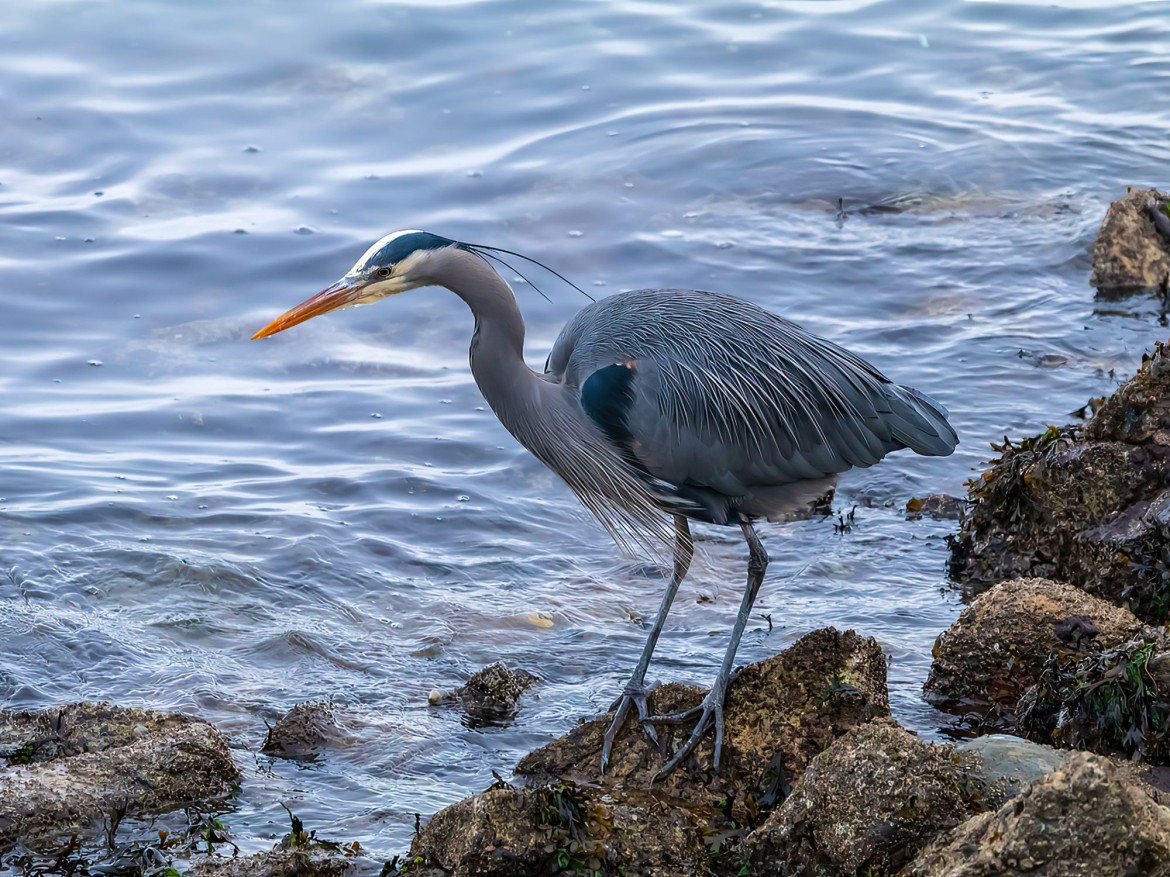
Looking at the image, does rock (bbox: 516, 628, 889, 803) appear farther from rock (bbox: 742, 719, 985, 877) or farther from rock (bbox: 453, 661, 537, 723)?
rock (bbox: 453, 661, 537, 723)

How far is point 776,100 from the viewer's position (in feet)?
47.2

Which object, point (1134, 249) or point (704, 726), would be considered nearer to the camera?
point (704, 726)

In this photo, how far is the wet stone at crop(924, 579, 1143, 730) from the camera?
207 inches

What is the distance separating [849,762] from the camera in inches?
158

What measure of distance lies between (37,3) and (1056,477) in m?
12.3

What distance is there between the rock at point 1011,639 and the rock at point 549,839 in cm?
156

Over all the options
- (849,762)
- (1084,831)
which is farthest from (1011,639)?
(1084,831)

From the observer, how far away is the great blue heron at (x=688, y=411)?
17.9ft

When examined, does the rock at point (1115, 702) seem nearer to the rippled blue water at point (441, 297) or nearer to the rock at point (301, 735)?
the rippled blue water at point (441, 297)

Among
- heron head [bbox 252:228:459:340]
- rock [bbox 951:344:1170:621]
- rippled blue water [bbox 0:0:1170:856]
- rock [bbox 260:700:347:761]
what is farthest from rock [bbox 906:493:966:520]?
heron head [bbox 252:228:459:340]

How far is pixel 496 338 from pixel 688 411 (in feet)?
2.45

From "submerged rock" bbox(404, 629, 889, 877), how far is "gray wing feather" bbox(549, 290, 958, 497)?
2.83 ft

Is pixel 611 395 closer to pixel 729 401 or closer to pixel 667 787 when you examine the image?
pixel 729 401

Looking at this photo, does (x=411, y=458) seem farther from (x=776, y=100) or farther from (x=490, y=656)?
(x=776, y=100)
